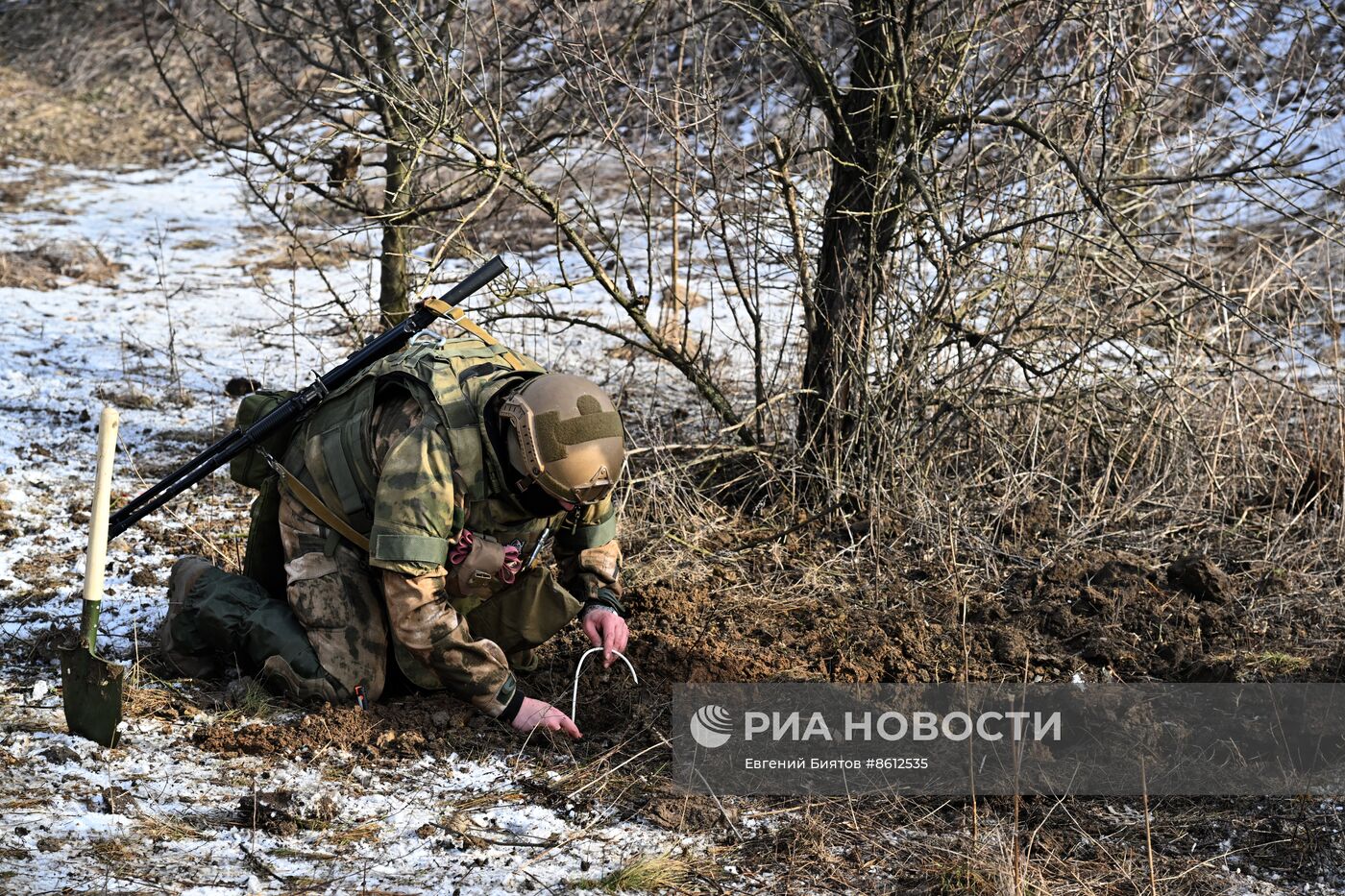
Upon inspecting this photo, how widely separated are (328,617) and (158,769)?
600 millimetres

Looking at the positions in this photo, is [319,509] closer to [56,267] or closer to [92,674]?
[92,674]

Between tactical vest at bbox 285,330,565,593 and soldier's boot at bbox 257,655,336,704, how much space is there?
0.44 m

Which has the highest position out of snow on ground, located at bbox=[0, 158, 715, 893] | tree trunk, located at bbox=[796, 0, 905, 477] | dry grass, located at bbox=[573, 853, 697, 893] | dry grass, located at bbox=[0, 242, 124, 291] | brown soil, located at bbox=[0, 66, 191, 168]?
brown soil, located at bbox=[0, 66, 191, 168]

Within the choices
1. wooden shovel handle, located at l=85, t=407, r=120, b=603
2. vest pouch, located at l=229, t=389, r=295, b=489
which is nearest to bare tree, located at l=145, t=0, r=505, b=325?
vest pouch, located at l=229, t=389, r=295, b=489

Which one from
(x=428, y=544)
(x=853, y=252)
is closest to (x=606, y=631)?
(x=428, y=544)

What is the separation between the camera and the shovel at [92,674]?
304 centimetres

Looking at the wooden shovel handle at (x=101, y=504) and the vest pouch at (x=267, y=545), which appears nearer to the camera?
the wooden shovel handle at (x=101, y=504)

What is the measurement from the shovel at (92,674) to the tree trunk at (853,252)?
262 centimetres

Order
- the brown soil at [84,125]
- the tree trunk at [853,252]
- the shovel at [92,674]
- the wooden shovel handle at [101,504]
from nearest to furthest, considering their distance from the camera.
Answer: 1. the wooden shovel handle at [101,504]
2. the shovel at [92,674]
3. the tree trunk at [853,252]
4. the brown soil at [84,125]

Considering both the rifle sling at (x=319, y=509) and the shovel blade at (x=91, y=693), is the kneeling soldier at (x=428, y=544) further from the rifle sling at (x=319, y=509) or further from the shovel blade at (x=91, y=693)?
the shovel blade at (x=91, y=693)

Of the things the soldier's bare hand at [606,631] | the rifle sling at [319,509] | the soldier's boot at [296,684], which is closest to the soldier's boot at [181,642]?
the soldier's boot at [296,684]

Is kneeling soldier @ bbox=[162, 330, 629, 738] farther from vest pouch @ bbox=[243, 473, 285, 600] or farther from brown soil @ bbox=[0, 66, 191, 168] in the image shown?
brown soil @ bbox=[0, 66, 191, 168]

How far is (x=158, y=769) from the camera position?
314 cm

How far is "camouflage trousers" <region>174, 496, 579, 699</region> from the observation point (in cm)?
350
